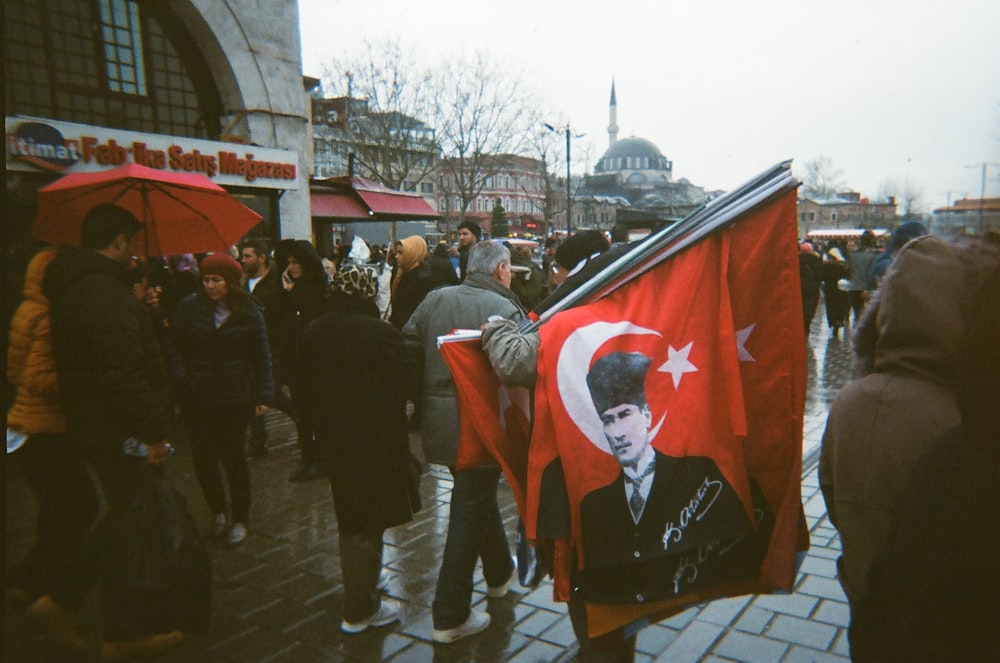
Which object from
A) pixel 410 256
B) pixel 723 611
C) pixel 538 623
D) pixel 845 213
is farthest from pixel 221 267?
pixel 845 213

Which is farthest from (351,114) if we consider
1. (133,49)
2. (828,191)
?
(828,191)

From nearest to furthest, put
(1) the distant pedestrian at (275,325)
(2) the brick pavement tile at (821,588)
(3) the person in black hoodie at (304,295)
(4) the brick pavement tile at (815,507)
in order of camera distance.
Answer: (2) the brick pavement tile at (821,588), (4) the brick pavement tile at (815,507), (3) the person in black hoodie at (304,295), (1) the distant pedestrian at (275,325)

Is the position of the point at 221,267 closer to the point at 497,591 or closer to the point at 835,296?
the point at 497,591

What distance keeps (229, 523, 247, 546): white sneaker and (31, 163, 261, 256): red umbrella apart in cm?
225

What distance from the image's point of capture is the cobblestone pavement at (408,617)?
3.29 meters

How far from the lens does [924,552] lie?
4.35 ft

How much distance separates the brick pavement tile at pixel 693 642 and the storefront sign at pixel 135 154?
9.19 meters

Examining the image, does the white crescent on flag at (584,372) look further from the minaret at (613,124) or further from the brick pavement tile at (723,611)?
the minaret at (613,124)

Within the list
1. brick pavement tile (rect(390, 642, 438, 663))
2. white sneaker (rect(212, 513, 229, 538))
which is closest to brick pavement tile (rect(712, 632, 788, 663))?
brick pavement tile (rect(390, 642, 438, 663))

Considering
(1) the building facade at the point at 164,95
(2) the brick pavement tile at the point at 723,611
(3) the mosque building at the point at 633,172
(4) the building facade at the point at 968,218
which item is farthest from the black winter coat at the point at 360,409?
(3) the mosque building at the point at 633,172

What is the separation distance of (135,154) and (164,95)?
7.66 ft

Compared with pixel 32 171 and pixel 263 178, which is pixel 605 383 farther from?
pixel 263 178

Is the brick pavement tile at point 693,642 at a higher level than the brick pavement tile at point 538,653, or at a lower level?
higher

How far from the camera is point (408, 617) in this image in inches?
146
